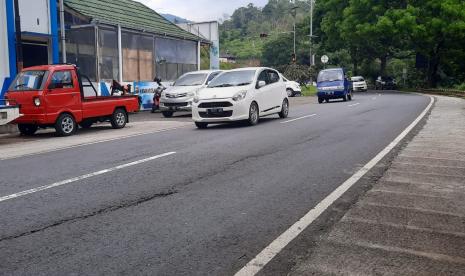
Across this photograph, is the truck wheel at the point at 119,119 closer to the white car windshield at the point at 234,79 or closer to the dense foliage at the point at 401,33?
the white car windshield at the point at 234,79

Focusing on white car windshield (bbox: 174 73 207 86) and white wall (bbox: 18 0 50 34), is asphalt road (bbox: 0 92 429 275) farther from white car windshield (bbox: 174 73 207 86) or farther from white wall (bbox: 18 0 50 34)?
white wall (bbox: 18 0 50 34)

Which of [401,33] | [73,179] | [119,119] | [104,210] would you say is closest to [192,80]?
[119,119]

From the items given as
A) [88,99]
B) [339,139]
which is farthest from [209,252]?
[88,99]

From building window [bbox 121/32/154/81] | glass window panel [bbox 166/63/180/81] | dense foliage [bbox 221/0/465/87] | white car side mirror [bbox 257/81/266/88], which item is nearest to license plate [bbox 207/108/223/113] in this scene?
white car side mirror [bbox 257/81/266/88]

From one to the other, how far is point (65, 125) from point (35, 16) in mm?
7520

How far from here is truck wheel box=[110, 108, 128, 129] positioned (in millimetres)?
16484

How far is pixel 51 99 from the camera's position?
14242mm

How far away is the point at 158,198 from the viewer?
6.20 m

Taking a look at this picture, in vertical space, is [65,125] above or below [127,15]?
below

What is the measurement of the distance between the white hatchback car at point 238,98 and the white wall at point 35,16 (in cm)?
870

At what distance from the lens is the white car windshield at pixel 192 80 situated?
21555mm

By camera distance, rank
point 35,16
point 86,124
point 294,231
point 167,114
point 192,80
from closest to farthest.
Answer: point 294,231 < point 86,124 < point 35,16 < point 167,114 < point 192,80

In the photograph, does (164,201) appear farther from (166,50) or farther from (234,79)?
(166,50)

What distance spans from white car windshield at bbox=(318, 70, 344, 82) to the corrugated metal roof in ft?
26.2
